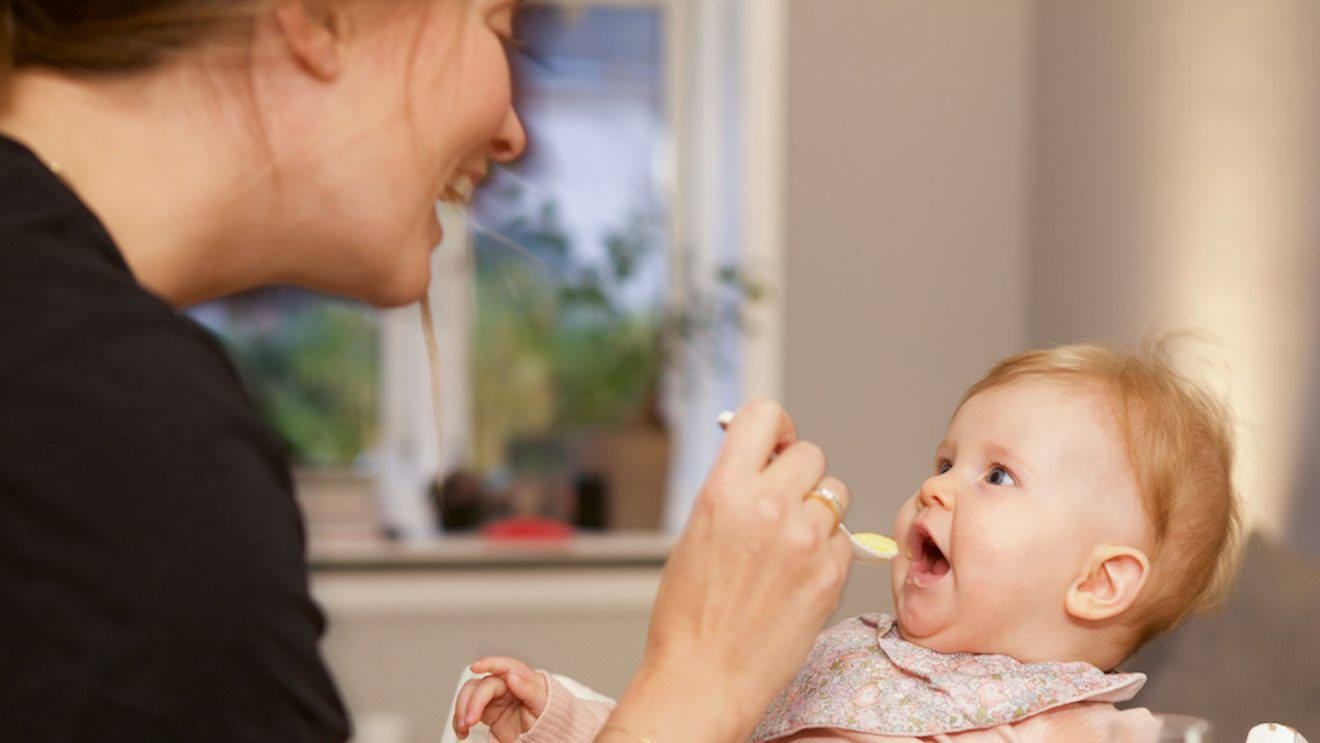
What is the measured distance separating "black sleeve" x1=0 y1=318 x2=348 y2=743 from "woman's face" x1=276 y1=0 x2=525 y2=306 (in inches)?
11.0

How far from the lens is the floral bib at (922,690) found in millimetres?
1120

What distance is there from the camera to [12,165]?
0.71 metres

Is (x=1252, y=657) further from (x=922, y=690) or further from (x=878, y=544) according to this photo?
(x=878, y=544)

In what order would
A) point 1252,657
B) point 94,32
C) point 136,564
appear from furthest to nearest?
1. point 1252,657
2. point 94,32
3. point 136,564

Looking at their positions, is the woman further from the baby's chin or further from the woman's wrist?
the baby's chin

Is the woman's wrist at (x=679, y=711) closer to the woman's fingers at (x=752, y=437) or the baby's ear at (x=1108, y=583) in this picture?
the woman's fingers at (x=752, y=437)

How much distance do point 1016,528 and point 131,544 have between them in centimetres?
77

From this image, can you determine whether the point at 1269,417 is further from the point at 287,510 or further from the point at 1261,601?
the point at 287,510

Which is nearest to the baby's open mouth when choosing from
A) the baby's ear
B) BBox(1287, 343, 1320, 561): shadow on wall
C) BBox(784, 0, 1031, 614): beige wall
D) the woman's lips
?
the woman's lips

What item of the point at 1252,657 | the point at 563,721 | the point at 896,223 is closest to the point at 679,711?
the point at 563,721

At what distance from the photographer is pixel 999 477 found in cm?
120

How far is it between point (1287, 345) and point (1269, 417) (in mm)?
108

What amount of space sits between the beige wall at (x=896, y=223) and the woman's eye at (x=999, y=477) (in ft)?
6.86

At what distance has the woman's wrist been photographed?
0.83 metres
